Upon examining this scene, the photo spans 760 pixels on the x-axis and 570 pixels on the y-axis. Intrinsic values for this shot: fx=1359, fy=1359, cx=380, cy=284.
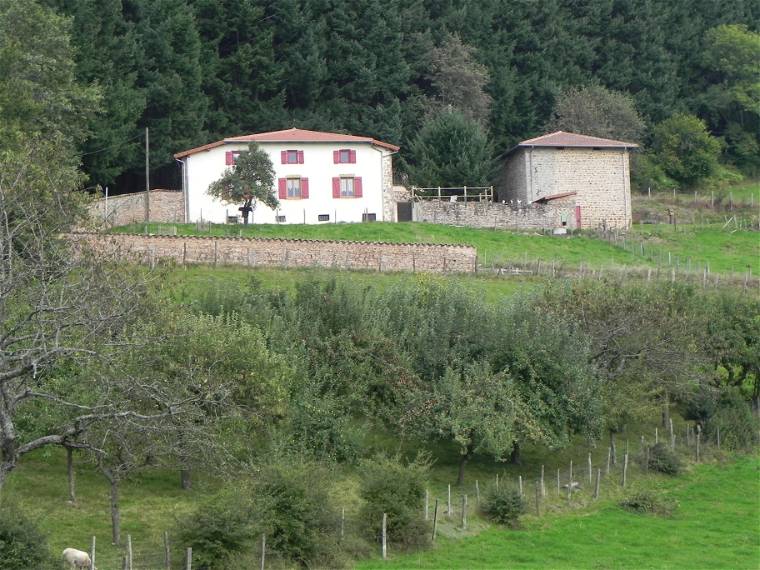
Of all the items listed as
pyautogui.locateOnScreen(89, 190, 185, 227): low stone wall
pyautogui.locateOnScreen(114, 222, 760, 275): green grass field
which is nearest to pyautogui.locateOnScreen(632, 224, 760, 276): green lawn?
pyautogui.locateOnScreen(114, 222, 760, 275): green grass field

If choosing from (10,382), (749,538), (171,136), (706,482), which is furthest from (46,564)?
(171,136)

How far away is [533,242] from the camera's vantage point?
63.2m

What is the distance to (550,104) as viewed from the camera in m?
86.0

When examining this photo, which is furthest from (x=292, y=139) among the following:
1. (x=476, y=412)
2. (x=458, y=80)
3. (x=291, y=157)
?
(x=476, y=412)

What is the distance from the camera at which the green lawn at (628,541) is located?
31.8 metres

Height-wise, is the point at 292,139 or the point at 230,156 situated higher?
the point at 292,139

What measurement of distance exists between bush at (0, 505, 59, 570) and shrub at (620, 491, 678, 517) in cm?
1756

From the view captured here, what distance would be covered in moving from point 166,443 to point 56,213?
30.4 feet

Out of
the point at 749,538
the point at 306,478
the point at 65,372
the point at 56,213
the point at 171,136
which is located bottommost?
the point at 749,538

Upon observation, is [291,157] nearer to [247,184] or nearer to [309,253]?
[247,184]

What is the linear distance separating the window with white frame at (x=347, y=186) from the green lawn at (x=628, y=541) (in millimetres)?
30103

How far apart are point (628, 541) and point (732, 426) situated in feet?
35.5

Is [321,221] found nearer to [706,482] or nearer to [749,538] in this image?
[706,482]

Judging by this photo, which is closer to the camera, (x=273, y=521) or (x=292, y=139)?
(x=273, y=521)
